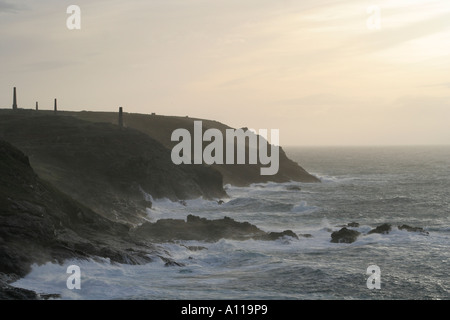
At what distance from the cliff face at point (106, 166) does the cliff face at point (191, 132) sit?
23140 mm

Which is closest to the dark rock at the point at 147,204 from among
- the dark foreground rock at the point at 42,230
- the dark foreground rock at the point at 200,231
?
the dark foreground rock at the point at 200,231

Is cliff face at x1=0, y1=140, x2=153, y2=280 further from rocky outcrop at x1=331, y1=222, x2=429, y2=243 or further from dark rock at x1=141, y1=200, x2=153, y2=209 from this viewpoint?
dark rock at x1=141, y1=200, x2=153, y2=209

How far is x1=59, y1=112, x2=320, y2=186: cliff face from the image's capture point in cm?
10796

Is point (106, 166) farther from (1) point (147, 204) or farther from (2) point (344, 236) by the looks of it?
(2) point (344, 236)

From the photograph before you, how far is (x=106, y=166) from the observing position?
67.4 m

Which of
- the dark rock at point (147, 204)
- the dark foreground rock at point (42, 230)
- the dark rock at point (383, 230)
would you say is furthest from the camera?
the dark rock at point (147, 204)

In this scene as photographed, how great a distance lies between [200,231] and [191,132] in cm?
7663

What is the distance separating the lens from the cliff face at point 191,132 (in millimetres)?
107963

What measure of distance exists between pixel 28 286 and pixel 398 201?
61104mm

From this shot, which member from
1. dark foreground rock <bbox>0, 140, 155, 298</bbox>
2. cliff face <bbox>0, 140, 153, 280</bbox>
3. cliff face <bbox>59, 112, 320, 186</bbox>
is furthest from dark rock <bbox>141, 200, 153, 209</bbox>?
cliff face <bbox>59, 112, 320, 186</bbox>

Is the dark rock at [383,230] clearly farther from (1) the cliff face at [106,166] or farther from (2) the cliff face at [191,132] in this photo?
(2) the cliff face at [191,132]

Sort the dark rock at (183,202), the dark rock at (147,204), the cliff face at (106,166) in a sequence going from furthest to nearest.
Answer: the dark rock at (183,202)
the dark rock at (147,204)
the cliff face at (106,166)

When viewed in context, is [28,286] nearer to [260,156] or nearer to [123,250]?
[123,250]
